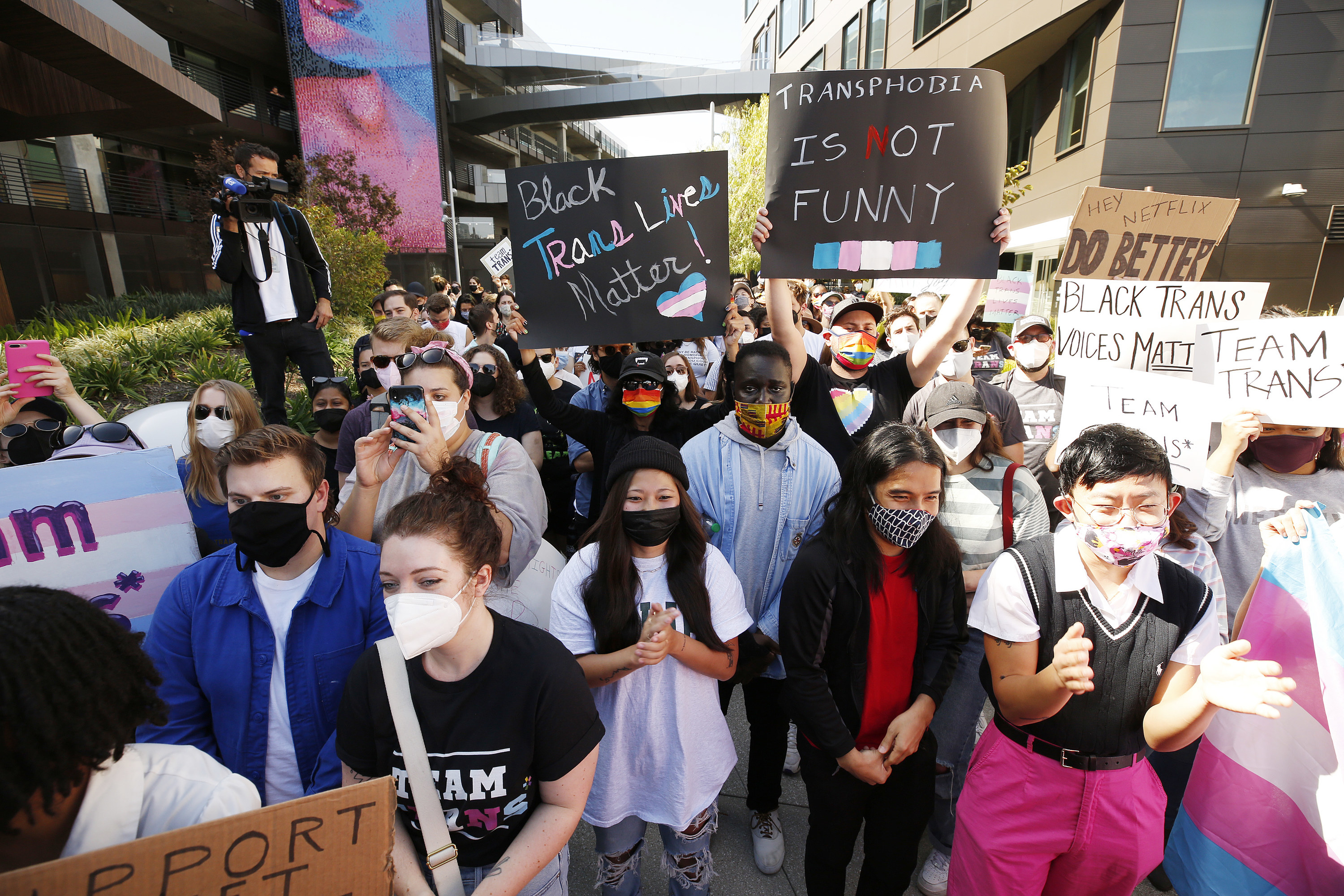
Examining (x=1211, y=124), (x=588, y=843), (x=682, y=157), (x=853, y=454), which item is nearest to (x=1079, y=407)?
(x=853, y=454)

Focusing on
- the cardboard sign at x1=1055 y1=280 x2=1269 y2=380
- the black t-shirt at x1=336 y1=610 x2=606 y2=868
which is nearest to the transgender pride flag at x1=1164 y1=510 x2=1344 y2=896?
the cardboard sign at x1=1055 y1=280 x2=1269 y2=380

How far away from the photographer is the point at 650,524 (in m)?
2.25

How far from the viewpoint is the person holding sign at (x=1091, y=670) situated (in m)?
1.81

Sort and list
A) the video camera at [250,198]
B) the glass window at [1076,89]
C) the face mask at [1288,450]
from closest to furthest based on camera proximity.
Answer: the face mask at [1288,450], the video camera at [250,198], the glass window at [1076,89]

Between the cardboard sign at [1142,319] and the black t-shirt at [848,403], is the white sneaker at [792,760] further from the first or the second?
the cardboard sign at [1142,319]

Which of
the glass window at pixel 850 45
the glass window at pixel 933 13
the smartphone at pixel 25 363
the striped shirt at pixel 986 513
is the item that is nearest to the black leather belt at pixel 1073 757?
the striped shirt at pixel 986 513

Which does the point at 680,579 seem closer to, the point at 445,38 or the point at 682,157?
the point at 682,157

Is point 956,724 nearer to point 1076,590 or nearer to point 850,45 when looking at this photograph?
point 1076,590

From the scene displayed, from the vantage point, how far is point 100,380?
7168mm

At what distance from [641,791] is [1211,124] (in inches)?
694

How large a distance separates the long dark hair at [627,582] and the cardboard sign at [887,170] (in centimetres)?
165

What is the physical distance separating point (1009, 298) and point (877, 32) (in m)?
21.6

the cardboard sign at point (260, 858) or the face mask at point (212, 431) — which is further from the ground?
the face mask at point (212, 431)

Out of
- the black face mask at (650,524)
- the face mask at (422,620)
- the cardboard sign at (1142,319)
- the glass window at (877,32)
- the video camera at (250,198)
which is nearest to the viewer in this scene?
the face mask at (422,620)
